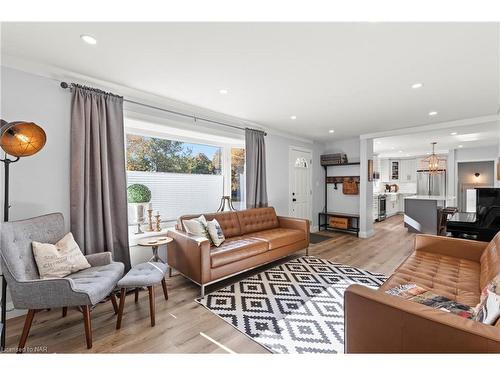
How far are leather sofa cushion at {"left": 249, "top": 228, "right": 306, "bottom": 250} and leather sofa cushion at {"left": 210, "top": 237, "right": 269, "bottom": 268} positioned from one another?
13 cm

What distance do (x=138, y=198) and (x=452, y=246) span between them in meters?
3.82

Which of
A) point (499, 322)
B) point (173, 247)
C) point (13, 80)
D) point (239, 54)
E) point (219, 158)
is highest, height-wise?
point (239, 54)

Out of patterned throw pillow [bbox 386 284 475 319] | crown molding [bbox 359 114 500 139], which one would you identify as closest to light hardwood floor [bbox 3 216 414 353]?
patterned throw pillow [bbox 386 284 475 319]

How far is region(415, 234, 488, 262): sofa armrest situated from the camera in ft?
7.70

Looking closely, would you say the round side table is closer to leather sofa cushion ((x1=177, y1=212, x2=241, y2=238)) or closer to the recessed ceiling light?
leather sofa cushion ((x1=177, y1=212, x2=241, y2=238))

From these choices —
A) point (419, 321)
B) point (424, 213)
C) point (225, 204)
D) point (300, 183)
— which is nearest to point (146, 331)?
point (419, 321)

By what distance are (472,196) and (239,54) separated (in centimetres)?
910

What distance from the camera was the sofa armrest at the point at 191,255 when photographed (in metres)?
2.51

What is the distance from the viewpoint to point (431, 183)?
7965 mm

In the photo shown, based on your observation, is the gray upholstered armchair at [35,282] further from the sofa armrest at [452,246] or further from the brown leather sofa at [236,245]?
the sofa armrest at [452,246]

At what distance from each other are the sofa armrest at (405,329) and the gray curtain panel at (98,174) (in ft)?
8.15

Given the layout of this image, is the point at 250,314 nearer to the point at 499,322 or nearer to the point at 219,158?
the point at 499,322

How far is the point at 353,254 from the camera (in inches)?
158
